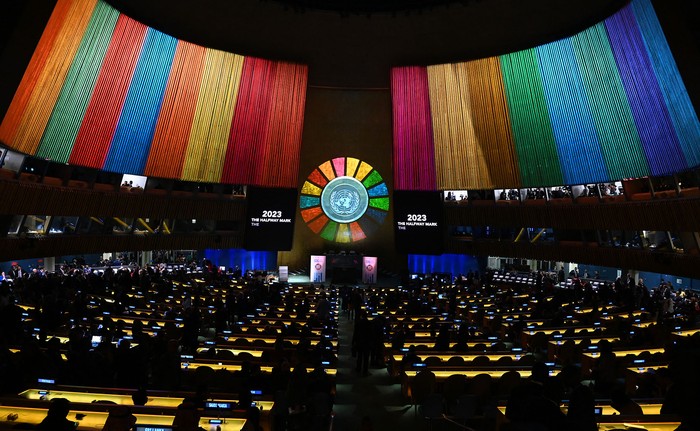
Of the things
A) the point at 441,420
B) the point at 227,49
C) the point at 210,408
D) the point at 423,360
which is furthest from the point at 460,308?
the point at 227,49

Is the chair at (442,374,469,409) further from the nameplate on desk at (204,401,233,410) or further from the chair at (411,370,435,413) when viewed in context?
the nameplate on desk at (204,401,233,410)

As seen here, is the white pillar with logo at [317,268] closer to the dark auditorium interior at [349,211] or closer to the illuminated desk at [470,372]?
the dark auditorium interior at [349,211]

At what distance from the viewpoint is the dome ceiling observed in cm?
2230

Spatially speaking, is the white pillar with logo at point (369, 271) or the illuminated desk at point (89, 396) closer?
the illuminated desk at point (89, 396)

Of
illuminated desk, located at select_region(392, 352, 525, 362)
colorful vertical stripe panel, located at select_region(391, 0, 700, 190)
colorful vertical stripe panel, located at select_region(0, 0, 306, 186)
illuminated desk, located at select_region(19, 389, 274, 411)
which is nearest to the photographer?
illuminated desk, located at select_region(19, 389, 274, 411)

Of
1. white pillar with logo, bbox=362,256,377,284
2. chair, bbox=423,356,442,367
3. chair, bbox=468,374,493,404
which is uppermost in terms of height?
white pillar with logo, bbox=362,256,377,284

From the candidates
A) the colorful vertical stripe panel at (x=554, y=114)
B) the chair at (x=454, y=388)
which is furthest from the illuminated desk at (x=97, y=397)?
the colorful vertical stripe panel at (x=554, y=114)

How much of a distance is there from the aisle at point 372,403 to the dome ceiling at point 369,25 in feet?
58.0

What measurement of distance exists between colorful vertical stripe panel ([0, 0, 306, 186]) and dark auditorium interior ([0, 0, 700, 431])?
0.39 feet

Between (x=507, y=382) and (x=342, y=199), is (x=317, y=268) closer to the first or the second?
(x=342, y=199)

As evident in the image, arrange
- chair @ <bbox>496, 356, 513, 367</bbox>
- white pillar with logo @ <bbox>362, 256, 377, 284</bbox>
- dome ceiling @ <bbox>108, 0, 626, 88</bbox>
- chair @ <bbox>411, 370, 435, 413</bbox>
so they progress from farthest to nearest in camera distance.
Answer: white pillar with logo @ <bbox>362, 256, 377, 284</bbox> < dome ceiling @ <bbox>108, 0, 626, 88</bbox> < chair @ <bbox>496, 356, 513, 367</bbox> < chair @ <bbox>411, 370, 435, 413</bbox>

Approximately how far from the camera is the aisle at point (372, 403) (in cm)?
809

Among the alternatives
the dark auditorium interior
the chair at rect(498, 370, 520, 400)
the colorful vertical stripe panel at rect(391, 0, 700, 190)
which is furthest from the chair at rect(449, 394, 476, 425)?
the colorful vertical stripe panel at rect(391, 0, 700, 190)

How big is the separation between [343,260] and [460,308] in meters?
11.6
